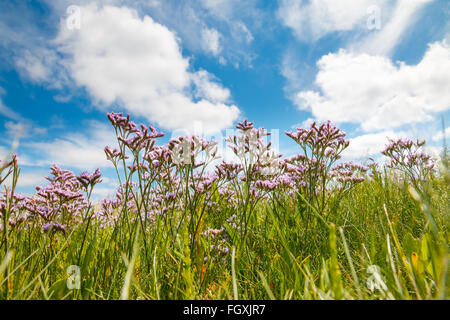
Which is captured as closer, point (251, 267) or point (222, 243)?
point (251, 267)

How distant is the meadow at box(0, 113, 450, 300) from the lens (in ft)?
5.28

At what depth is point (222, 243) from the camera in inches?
124

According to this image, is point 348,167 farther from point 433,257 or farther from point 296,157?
point 433,257

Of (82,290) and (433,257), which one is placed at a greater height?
(433,257)

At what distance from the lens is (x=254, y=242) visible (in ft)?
9.90

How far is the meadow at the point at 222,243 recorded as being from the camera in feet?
5.28
